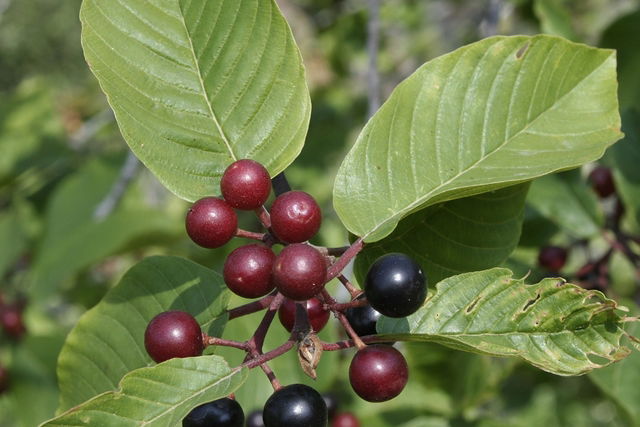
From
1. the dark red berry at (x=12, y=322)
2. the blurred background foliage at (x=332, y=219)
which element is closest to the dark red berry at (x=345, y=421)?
the blurred background foliage at (x=332, y=219)

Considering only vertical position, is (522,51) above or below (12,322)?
above

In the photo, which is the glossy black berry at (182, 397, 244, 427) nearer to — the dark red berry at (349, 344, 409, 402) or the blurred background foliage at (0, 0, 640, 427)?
the dark red berry at (349, 344, 409, 402)

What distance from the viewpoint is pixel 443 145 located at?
132 cm

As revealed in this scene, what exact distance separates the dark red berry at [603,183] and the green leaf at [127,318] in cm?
141

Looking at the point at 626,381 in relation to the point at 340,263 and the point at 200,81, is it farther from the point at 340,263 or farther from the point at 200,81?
the point at 200,81

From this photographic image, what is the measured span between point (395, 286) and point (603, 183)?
1462 millimetres

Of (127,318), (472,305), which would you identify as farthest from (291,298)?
(127,318)

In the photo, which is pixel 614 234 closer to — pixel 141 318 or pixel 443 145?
pixel 443 145

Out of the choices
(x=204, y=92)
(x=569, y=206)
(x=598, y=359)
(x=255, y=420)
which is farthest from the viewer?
(x=569, y=206)

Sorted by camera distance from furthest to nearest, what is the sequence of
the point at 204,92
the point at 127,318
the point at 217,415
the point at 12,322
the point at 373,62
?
1. the point at 12,322
2. the point at 373,62
3. the point at 127,318
4. the point at 204,92
5. the point at 217,415

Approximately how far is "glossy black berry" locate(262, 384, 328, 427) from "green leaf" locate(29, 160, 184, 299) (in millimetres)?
1559

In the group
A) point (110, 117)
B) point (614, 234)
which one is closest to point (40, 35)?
point (110, 117)

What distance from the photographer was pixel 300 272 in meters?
1.06

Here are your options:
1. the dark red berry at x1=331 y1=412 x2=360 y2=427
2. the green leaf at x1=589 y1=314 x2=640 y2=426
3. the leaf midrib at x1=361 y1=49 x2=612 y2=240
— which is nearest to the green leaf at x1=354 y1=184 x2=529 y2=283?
the leaf midrib at x1=361 y1=49 x2=612 y2=240
